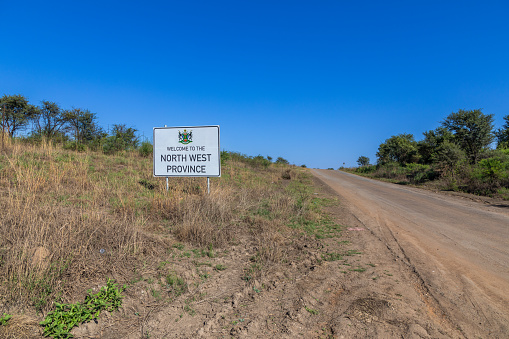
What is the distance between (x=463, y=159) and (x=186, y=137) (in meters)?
20.0

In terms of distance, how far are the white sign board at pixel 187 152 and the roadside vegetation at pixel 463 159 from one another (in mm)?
12345

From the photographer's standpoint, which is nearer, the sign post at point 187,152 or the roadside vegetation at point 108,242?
the roadside vegetation at point 108,242

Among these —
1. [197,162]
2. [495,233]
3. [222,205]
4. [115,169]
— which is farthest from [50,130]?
[495,233]

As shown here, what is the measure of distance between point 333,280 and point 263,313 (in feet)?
4.37

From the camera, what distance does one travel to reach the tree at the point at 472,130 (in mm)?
23531

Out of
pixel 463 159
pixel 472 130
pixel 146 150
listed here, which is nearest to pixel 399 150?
pixel 472 130

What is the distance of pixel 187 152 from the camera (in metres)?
9.95

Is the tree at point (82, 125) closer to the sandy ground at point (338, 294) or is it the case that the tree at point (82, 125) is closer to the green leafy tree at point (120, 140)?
the green leafy tree at point (120, 140)

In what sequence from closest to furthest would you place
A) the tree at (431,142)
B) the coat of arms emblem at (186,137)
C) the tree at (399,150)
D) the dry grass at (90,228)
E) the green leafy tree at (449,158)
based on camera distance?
1. the dry grass at (90,228)
2. the coat of arms emblem at (186,137)
3. the green leafy tree at (449,158)
4. the tree at (431,142)
5. the tree at (399,150)

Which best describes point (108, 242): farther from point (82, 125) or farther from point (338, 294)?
point (82, 125)

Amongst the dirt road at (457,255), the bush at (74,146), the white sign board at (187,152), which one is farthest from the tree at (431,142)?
the bush at (74,146)

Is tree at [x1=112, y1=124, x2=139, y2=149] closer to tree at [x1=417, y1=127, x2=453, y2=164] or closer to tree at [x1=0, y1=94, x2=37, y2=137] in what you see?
tree at [x1=0, y1=94, x2=37, y2=137]

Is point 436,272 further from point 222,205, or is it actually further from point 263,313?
point 222,205

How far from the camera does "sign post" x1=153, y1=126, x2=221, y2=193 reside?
9812 mm
